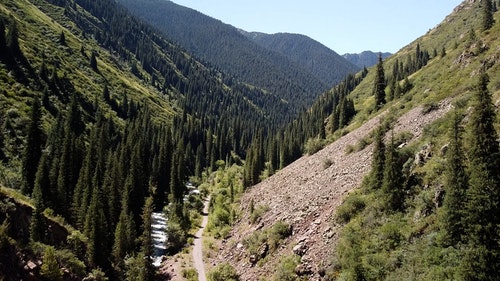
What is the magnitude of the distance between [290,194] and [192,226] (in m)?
27.7

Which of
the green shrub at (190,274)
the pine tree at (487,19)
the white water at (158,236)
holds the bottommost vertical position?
the white water at (158,236)

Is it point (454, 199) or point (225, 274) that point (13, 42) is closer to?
point (225, 274)

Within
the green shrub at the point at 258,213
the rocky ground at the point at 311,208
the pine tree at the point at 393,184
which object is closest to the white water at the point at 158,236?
the rocky ground at the point at 311,208

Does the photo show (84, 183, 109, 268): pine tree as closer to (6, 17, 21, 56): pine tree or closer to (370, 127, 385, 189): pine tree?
(370, 127, 385, 189): pine tree

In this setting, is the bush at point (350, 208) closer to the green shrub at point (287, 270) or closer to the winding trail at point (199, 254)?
the green shrub at point (287, 270)

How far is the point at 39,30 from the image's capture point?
188125mm

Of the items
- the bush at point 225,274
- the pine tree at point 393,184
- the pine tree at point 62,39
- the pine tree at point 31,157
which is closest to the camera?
the pine tree at point 393,184

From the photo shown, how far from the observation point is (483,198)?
2525 centimetres

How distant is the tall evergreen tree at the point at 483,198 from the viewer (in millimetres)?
23609

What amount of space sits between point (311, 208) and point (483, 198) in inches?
1024

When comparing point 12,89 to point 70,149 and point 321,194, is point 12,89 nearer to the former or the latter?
point 70,149

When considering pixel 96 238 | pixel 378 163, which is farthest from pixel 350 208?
pixel 96 238

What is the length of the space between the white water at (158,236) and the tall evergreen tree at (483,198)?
158 feet

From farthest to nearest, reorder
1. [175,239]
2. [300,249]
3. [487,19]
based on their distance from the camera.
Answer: [487,19] → [175,239] → [300,249]
